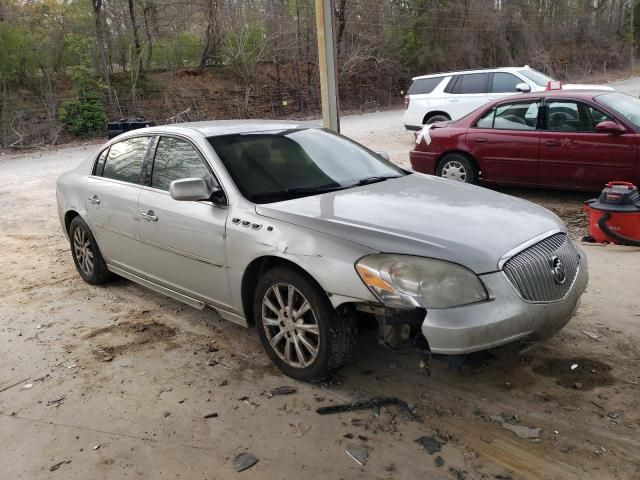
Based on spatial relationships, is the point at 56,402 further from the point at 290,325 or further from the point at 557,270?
the point at 557,270

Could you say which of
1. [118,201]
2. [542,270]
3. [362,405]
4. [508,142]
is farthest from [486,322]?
[508,142]

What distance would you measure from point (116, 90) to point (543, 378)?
23.0 m

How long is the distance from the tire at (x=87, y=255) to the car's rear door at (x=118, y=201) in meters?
0.17

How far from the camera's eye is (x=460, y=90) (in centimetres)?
1344

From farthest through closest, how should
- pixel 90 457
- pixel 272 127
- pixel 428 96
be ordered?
pixel 428 96 < pixel 272 127 < pixel 90 457

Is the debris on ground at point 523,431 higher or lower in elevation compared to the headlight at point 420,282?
lower

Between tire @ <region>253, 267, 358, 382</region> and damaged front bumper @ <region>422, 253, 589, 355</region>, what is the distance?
0.55 metres

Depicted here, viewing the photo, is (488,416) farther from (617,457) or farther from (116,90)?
(116,90)

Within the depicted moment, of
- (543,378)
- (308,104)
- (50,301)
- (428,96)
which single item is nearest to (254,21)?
(308,104)

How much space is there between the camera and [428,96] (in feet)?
45.5

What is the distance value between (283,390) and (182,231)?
1.32 m

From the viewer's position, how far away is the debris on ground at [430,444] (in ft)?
9.31

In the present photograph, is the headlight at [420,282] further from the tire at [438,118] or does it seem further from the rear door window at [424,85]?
the rear door window at [424,85]

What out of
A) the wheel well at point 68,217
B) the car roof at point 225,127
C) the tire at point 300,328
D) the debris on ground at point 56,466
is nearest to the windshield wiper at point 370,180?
the car roof at point 225,127
